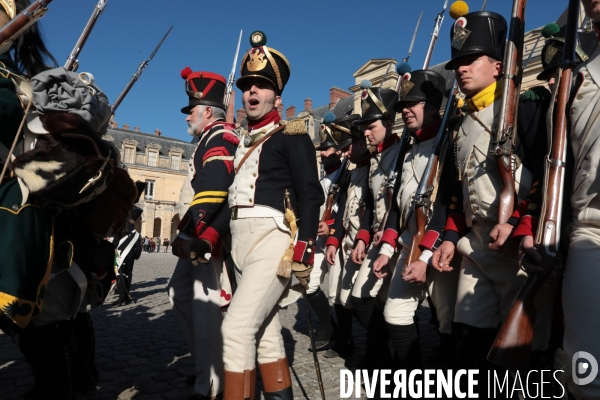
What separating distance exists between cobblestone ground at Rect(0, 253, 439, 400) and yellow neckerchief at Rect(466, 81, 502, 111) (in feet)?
7.37

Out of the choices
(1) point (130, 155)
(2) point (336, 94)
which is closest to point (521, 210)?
(2) point (336, 94)

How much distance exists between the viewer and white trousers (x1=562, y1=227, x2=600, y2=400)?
1.81m

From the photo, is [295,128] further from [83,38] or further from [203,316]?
[83,38]

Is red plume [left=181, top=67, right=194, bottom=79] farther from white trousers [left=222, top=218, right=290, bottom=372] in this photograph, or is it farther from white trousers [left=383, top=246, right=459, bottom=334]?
white trousers [left=383, top=246, right=459, bottom=334]

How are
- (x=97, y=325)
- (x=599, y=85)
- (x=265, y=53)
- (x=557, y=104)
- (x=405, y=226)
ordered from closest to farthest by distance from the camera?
1. (x=599, y=85)
2. (x=557, y=104)
3. (x=265, y=53)
4. (x=405, y=226)
5. (x=97, y=325)

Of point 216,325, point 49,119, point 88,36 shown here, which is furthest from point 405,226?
point 88,36

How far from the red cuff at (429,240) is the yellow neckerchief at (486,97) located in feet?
2.86

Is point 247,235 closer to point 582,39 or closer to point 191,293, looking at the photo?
point 191,293

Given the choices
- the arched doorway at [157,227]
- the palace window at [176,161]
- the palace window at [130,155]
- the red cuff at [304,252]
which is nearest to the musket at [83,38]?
the red cuff at [304,252]

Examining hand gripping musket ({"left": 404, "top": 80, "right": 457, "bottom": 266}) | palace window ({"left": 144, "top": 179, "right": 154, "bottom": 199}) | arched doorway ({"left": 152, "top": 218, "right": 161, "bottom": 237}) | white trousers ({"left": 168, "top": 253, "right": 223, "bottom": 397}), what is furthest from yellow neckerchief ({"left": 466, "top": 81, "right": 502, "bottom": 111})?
arched doorway ({"left": 152, "top": 218, "right": 161, "bottom": 237})

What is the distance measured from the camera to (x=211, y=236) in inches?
128

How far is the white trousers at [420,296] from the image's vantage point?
337cm

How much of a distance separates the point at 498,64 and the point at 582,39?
1071 mm

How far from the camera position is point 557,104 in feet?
7.56
